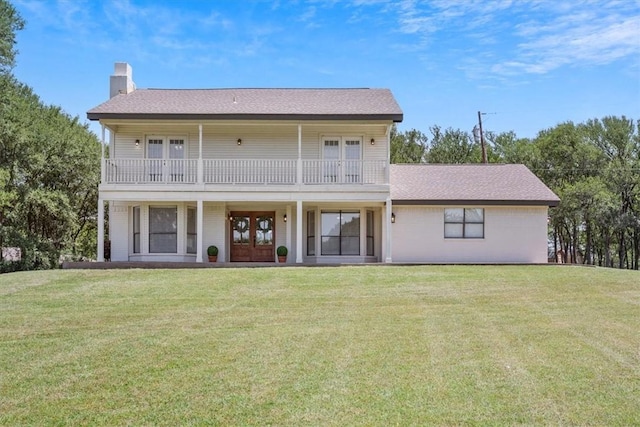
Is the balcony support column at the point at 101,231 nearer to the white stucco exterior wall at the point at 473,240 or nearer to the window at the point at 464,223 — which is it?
the white stucco exterior wall at the point at 473,240

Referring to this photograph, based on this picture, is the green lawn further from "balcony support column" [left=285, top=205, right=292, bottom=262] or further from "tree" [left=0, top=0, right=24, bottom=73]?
"tree" [left=0, top=0, right=24, bottom=73]

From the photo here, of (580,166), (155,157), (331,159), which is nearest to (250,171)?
(331,159)

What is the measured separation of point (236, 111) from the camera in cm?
1884

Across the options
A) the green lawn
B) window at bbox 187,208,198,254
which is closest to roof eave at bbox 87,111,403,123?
window at bbox 187,208,198,254

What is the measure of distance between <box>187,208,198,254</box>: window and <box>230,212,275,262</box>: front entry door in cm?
136

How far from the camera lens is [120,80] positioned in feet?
72.0

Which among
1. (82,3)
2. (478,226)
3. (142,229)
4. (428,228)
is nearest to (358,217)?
(428,228)

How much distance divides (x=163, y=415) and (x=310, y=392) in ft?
5.18

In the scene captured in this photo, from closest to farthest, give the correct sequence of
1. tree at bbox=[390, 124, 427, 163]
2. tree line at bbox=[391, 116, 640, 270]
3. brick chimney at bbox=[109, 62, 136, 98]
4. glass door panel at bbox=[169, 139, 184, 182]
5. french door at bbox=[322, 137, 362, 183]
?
glass door panel at bbox=[169, 139, 184, 182], french door at bbox=[322, 137, 362, 183], brick chimney at bbox=[109, 62, 136, 98], tree line at bbox=[391, 116, 640, 270], tree at bbox=[390, 124, 427, 163]

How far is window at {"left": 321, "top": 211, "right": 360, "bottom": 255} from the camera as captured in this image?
20250 mm

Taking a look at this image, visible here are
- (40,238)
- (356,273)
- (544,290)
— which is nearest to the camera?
(544,290)

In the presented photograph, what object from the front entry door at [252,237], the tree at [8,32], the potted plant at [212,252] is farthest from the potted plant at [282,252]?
the tree at [8,32]

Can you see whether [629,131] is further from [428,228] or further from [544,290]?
[544,290]

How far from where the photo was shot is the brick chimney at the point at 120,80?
21938mm
